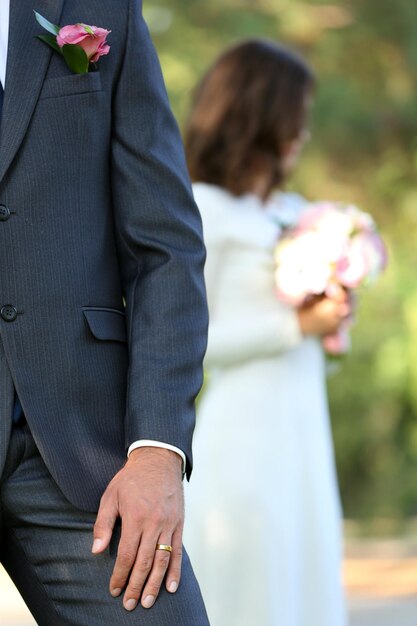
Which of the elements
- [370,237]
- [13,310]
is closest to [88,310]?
[13,310]

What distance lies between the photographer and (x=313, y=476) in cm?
460

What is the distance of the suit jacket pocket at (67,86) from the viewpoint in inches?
91.6

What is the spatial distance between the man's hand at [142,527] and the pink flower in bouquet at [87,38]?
714 millimetres

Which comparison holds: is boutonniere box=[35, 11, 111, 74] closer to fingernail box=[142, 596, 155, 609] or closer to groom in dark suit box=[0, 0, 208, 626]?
groom in dark suit box=[0, 0, 208, 626]

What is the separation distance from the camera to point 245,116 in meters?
4.75

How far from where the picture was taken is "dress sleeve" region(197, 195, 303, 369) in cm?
450

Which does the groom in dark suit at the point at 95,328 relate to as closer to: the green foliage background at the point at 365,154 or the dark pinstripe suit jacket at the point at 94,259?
the dark pinstripe suit jacket at the point at 94,259

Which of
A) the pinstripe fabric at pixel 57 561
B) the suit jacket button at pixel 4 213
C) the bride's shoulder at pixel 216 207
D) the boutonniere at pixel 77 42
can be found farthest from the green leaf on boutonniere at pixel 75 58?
the bride's shoulder at pixel 216 207

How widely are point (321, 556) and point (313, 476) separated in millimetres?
270

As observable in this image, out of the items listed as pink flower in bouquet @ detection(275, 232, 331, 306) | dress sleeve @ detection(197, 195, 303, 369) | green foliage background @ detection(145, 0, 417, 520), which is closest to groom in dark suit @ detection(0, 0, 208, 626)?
dress sleeve @ detection(197, 195, 303, 369)

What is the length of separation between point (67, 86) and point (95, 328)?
1.39 ft

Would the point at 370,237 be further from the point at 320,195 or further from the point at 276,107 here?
the point at 320,195

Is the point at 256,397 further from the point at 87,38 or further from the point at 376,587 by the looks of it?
the point at 376,587

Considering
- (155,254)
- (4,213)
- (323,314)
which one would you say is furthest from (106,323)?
(323,314)
